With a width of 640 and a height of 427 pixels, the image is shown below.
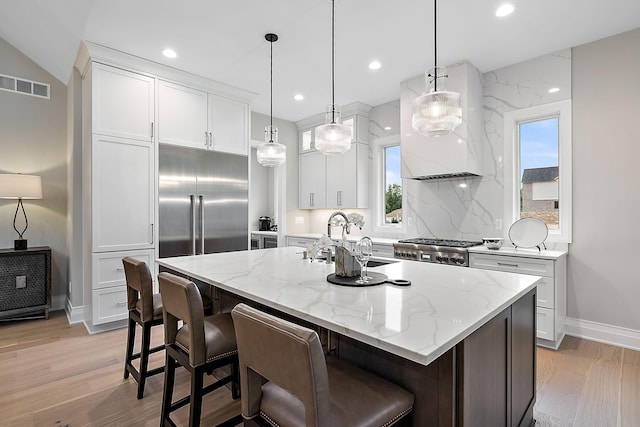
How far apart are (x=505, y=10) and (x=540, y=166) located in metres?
1.68

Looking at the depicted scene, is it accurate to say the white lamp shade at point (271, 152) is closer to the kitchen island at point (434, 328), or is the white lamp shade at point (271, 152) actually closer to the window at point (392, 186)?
the kitchen island at point (434, 328)

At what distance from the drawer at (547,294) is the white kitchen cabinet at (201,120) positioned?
3576mm

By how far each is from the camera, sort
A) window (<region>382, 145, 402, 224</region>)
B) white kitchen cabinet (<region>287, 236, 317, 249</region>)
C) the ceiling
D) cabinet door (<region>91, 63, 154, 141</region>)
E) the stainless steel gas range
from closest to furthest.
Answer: the ceiling, cabinet door (<region>91, 63, 154, 141</region>), the stainless steel gas range, window (<region>382, 145, 402, 224</region>), white kitchen cabinet (<region>287, 236, 317, 249</region>)

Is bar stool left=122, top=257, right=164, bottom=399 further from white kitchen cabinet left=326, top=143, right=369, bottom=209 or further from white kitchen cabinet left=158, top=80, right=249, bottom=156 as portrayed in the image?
white kitchen cabinet left=326, top=143, right=369, bottom=209

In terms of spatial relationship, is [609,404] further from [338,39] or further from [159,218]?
[159,218]

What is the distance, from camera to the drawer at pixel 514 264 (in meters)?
2.90

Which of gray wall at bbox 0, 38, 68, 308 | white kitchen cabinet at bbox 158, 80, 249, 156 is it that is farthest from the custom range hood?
gray wall at bbox 0, 38, 68, 308

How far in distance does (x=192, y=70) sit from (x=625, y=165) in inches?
173

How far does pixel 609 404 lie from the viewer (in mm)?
2100

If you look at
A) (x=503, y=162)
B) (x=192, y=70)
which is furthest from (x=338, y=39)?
(x=503, y=162)

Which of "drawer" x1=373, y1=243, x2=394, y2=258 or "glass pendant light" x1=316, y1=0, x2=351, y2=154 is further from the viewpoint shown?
"drawer" x1=373, y1=243, x2=394, y2=258

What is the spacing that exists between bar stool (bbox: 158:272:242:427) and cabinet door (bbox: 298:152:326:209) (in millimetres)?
3548

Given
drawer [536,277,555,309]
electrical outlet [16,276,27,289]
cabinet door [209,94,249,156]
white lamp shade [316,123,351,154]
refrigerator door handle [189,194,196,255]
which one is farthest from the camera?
cabinet door [209,94,249,156]

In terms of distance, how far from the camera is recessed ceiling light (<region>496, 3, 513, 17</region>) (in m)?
2.54
